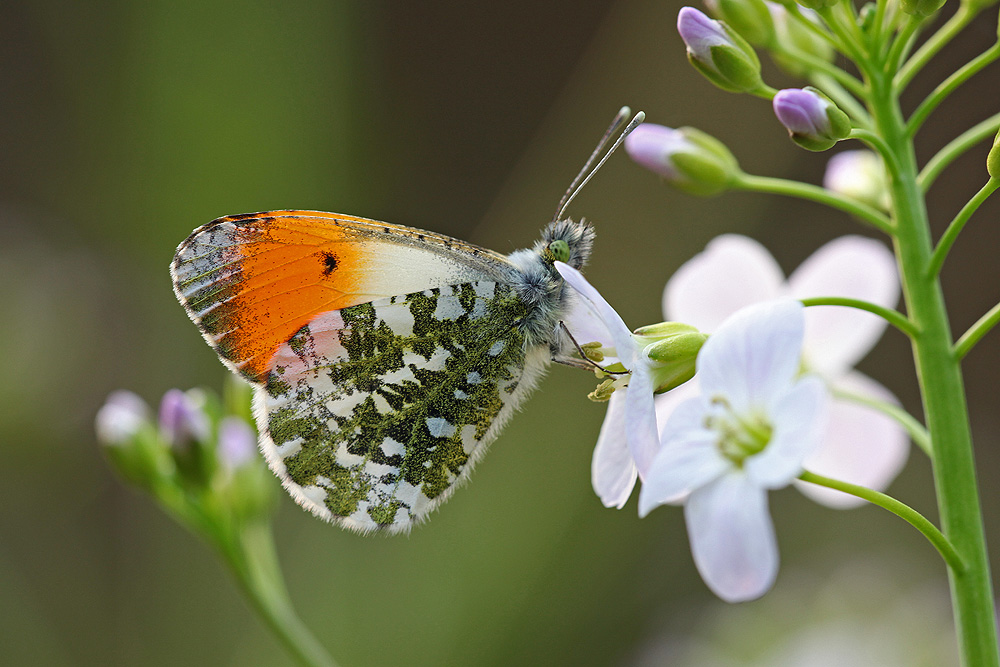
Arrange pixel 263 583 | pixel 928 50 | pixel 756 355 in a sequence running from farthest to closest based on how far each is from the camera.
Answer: pixel 263 583, pixel 928 50, pixel 756 355

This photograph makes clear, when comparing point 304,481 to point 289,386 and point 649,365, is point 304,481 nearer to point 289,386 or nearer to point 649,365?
point 289,386

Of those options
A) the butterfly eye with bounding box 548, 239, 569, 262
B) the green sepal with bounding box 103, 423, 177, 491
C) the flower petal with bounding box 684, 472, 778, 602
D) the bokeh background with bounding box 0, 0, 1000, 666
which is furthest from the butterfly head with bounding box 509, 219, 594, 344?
the bokeh background with bounding box 0, 0, 1000, 666

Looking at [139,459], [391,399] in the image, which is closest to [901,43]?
[391,399]

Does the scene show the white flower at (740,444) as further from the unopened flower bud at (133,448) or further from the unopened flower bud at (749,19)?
the unopened flower bud at (133,448)

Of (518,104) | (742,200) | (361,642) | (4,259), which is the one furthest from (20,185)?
(742,200)

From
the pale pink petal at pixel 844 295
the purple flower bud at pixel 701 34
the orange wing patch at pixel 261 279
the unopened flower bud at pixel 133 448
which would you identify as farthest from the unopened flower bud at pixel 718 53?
the unopened flower bud at pixel 133 448

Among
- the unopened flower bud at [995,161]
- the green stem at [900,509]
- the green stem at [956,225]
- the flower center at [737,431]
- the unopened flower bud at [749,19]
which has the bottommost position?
the flower center at [737,431]

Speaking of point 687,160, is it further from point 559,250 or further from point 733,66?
point 559,250
